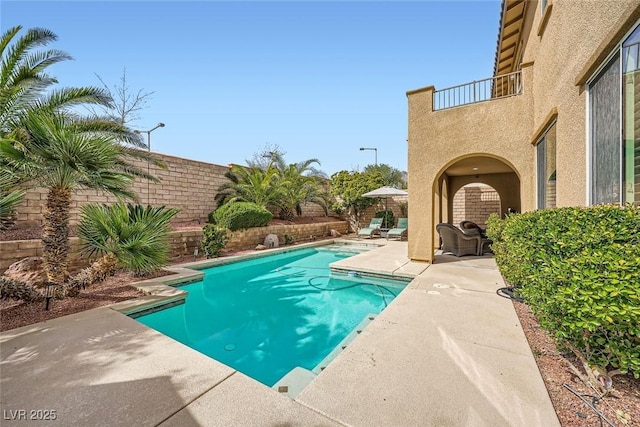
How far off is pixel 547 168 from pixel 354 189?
13745 millimetres

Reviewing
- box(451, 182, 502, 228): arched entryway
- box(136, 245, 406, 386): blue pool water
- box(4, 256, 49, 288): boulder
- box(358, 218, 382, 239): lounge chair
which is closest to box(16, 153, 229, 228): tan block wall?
box(4, 256, 49, 288): boulder

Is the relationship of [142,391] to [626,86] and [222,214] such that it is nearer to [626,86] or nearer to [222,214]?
[626,86]

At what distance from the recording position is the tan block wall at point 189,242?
741cm

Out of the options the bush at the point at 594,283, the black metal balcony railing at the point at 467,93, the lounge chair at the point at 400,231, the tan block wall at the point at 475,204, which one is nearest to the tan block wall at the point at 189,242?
the lounge chair at the point at 400,231

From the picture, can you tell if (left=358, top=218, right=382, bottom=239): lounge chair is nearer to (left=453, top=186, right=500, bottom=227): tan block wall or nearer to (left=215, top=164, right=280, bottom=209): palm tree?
(left=453, top=186, right=500, bottom=227): tan block wall

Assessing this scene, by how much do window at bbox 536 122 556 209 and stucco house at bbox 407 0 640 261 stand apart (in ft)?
0.08

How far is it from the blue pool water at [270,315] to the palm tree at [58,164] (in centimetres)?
247

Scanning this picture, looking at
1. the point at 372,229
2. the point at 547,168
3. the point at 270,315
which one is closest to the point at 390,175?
the point at 372,229

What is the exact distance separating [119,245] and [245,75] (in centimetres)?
853

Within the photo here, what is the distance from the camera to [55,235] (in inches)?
223

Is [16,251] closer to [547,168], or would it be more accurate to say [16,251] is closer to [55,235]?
[55,235]

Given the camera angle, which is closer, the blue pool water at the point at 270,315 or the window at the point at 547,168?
the blue pool water at the point at 270,315

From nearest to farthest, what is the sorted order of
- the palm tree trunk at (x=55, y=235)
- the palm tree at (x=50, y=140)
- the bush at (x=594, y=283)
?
1. the bush at (x=594, y=283)
2. the palm tree at (x=50, y=140)
3. the palm tree trunk at (x=55, y=235)

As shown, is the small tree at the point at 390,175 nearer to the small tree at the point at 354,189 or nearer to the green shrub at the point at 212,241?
the small tree at the point at 354,189
